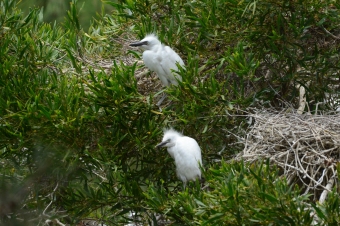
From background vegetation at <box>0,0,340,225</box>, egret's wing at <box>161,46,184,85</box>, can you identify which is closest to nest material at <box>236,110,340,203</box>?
background vegetation at <box>0,0,340,225</box>

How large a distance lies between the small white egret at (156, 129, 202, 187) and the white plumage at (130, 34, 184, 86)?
1.05ft

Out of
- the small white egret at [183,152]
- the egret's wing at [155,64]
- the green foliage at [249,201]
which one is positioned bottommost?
the small white egret at [183,152]

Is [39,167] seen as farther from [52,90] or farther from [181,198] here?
[181,198]

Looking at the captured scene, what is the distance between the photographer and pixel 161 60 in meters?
3.76

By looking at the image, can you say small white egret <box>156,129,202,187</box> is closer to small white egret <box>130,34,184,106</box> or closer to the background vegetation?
the background vegetation

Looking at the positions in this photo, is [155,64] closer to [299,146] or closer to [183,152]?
[183,152]

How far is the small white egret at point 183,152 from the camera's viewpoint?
11.6 feet

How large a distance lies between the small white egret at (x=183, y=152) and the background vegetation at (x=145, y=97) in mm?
77

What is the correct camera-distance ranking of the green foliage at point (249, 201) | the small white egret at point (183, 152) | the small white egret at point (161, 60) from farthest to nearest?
1. the small white egret at point (161, 60)
2. the small white egret at point (183, 152)
3. the green foliage at point (249, 201)

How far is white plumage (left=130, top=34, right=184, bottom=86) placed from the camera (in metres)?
3.77

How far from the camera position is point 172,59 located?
3785mm

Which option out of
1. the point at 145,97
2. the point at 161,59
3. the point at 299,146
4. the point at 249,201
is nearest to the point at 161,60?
the point at 161,59

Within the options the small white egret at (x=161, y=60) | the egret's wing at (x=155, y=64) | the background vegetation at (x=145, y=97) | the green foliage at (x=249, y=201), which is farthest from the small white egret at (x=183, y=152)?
the green foliage at (x=249, y=201)

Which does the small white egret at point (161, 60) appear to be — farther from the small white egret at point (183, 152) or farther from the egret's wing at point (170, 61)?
the small white egret at point (183, 152)
